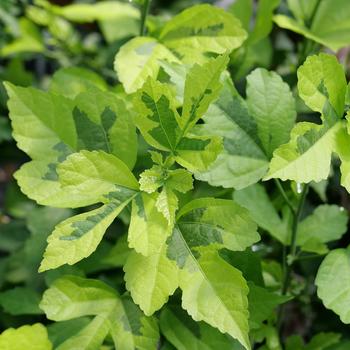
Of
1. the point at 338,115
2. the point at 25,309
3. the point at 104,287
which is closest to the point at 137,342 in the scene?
the point at 104,287

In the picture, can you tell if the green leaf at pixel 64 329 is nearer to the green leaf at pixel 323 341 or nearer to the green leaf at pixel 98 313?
the green leaf at pixel 98 313

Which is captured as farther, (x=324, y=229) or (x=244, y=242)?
(x=324, y=229)

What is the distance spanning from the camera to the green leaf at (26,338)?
2.80 feet

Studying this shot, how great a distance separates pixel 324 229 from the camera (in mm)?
1003

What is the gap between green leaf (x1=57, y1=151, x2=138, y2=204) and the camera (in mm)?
744

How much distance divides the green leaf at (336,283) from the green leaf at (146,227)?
246 millimetres

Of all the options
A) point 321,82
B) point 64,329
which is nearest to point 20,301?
point 64,329

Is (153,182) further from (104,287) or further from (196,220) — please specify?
(104,287)

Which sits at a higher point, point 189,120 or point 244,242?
point 189,120

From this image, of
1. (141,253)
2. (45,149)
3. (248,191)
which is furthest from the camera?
(248,191)

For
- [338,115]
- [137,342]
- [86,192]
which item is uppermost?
[338,115]

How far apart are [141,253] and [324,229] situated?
1.32 feet

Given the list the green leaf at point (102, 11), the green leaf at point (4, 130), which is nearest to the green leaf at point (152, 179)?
the green leaf at point (102, 11)

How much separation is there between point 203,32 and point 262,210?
13.1 inches
